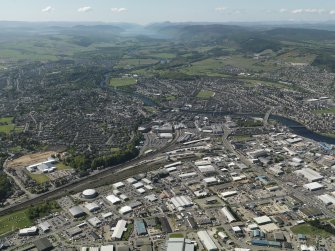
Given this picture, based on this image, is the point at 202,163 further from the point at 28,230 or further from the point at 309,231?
the point at 28,230

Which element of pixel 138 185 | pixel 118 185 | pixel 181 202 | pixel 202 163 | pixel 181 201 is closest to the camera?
pixel 181 202

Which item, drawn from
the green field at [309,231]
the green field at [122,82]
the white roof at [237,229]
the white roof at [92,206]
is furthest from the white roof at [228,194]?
the green field at [122,82]

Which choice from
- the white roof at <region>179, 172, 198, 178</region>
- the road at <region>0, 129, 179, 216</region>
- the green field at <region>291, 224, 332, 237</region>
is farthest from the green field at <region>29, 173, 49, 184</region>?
the green field at <region>291, 224, 332, 237</region>

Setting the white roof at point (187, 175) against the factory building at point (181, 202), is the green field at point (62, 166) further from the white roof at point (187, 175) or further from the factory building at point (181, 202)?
the factory building at point (181, 202)

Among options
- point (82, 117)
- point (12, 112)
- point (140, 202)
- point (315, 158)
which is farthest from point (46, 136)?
point (315, 158)

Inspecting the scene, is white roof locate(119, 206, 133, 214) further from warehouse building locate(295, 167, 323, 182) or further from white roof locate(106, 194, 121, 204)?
warehouse building locate(295, 167, 323, 182)

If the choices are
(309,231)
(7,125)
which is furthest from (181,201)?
(7,125)
